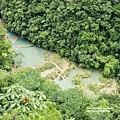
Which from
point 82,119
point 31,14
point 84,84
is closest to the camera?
point 82,119

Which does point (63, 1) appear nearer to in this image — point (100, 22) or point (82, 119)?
point (100, 22)

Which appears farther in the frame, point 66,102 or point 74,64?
point 74,64

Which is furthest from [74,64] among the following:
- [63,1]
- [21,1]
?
[21,1]

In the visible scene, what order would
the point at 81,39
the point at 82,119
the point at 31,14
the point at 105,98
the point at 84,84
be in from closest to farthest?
the point at 82,119 → the point at 105,98 → the point at 84,84 → the point at 81,39 → the point at 31,14

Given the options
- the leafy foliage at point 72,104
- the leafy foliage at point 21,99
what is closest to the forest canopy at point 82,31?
the leafy foliage at point 72,104

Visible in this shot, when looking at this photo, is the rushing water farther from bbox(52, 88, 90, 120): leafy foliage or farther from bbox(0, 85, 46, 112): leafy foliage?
bbox(0, 85, 46, 112): leafy foliage

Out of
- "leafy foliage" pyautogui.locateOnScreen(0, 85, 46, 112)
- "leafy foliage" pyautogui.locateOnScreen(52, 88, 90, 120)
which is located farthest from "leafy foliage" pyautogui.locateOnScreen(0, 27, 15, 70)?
"leafy foliage" pyautogui.locateOnScreen(0, 85, 46, 112)

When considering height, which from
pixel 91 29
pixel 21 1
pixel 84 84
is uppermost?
pixel 21 1
